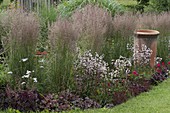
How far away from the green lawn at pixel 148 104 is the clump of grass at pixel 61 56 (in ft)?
1.93

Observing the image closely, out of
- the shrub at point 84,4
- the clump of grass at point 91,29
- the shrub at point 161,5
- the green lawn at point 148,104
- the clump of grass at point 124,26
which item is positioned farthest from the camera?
the shrub at point 161,5

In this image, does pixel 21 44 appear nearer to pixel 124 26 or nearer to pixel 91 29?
pixel 91 29

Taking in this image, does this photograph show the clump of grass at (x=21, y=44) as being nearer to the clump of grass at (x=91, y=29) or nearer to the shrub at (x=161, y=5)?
the clump of grass at (x=91, y=29)

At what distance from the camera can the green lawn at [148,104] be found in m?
5.50

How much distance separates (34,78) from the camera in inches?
216

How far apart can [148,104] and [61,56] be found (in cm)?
149

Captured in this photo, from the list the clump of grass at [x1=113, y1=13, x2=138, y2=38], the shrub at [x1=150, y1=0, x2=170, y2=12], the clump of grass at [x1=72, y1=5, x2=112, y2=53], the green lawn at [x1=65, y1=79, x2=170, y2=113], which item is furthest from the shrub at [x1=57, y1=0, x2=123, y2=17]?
the green lawn at [x1=65, y1=79, x2=170, y2=113]

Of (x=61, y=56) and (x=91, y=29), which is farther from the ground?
(x=91, y=29)

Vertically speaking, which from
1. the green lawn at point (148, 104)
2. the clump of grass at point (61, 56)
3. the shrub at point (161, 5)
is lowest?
the green lawn at point (148, 104)

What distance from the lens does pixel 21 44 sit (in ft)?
18.4

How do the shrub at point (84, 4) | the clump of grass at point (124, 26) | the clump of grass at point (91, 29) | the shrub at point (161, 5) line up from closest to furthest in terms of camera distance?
the clump of grass at point (91, 29)
the clump of grass at point (124, 26)
the shrub at point (84, 4)
the shrub at point (161, 5)

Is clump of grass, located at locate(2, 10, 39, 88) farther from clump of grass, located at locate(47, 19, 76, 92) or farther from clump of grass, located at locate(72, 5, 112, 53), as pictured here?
clump of grass, located at locate(72, 5, 112, 53)

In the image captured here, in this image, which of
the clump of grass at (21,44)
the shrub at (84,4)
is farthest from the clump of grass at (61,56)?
the shrub at (84,4)

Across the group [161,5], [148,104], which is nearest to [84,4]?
A: [161,5]
